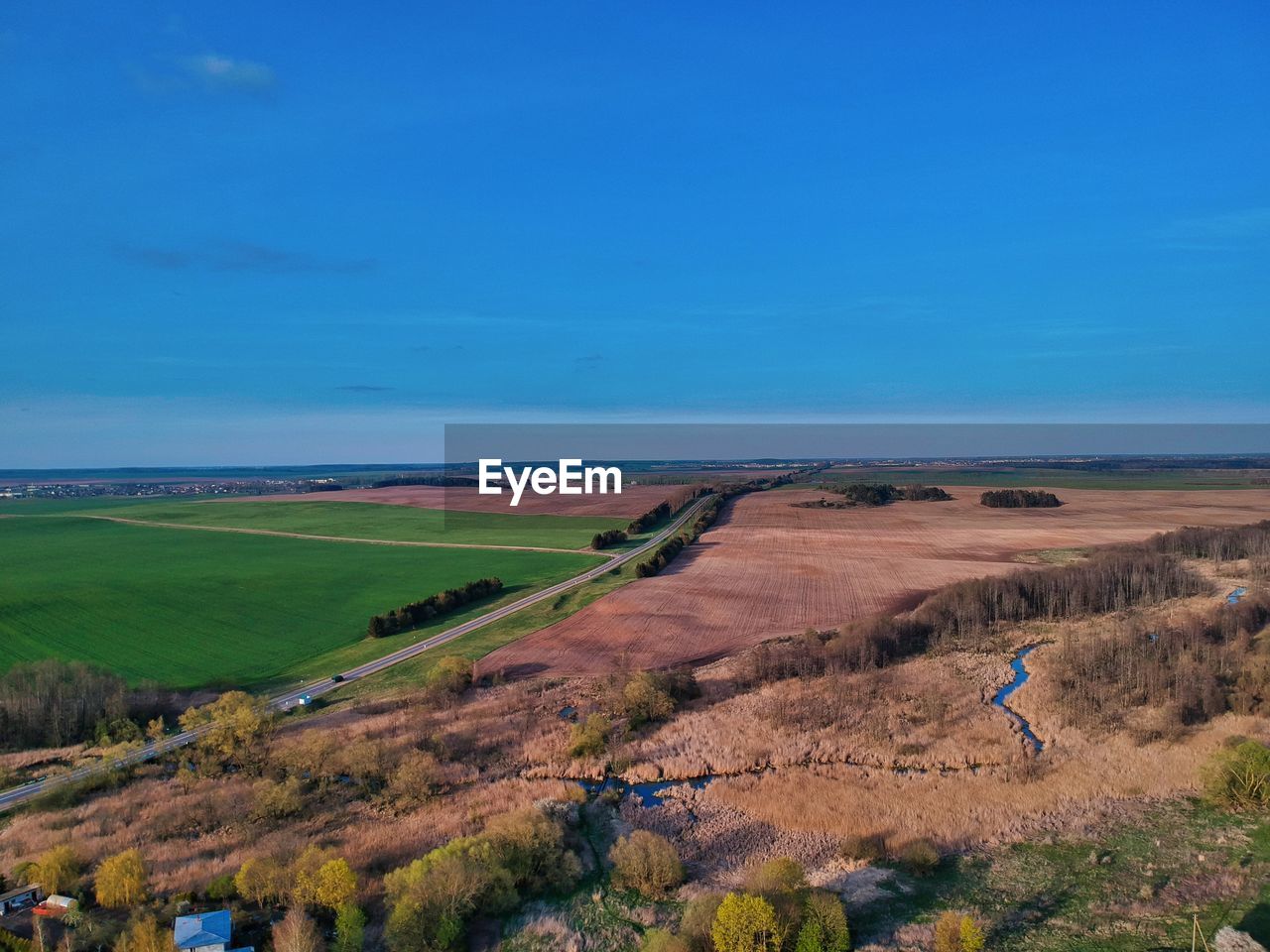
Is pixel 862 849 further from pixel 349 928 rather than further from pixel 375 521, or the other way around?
pixel 375 521

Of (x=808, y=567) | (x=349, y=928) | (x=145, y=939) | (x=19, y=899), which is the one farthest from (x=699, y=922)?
(x=808, y=567)

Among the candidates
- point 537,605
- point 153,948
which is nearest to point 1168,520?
point 537,605

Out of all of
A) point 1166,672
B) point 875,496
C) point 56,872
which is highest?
point 875,496

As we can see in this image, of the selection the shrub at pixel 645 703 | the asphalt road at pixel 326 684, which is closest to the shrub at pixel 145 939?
the asphalt road at pixel 326 684

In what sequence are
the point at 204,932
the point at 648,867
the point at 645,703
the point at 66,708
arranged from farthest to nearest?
1. the point at 645,703
2. the point at 66,708
3. the point at 648,867
4. the point at 204,932
